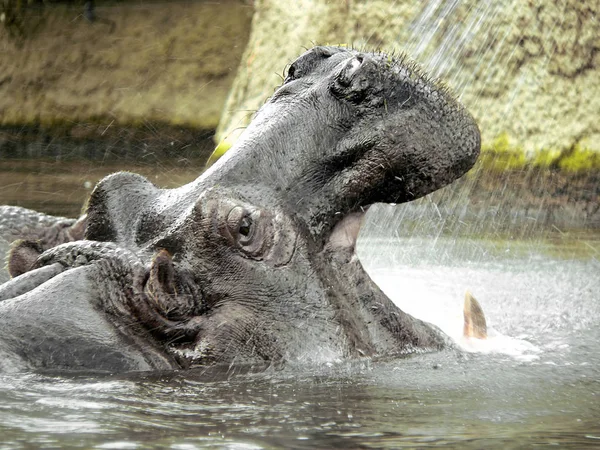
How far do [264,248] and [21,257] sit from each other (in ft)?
2.80

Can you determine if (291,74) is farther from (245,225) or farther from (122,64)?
(122,64)

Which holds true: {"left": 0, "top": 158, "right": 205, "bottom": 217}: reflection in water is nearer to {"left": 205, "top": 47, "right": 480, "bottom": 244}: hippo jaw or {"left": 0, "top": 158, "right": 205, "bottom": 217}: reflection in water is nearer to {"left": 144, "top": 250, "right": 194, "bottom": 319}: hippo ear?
{"left": 205, "top": 47, "right": 480, "bottom": 244}: hippo jaw

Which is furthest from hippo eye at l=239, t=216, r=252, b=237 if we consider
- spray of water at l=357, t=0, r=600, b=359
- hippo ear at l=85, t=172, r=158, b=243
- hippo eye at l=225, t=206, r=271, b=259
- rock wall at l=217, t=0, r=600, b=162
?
rock wall at l=217, t=0, r=600, b=162

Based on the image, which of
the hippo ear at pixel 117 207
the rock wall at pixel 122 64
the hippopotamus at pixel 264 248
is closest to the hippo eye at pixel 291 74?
the hippopotamus at pixel 264 248

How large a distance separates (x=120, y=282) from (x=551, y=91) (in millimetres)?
8671

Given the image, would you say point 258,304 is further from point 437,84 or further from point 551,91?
point 551,91

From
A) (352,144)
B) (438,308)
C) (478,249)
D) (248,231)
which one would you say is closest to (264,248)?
(248,231)

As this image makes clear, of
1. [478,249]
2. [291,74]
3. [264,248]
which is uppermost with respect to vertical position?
[291,74]

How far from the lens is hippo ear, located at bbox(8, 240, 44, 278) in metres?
3.61

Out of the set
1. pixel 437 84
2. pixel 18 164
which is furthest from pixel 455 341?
pixel 18 164

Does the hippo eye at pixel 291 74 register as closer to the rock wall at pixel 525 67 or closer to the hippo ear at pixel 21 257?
the hippo ear at pixel 21 257

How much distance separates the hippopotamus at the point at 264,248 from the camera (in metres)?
3.22

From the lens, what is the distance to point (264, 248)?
10.8ft

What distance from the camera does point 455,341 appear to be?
3.98 meters
